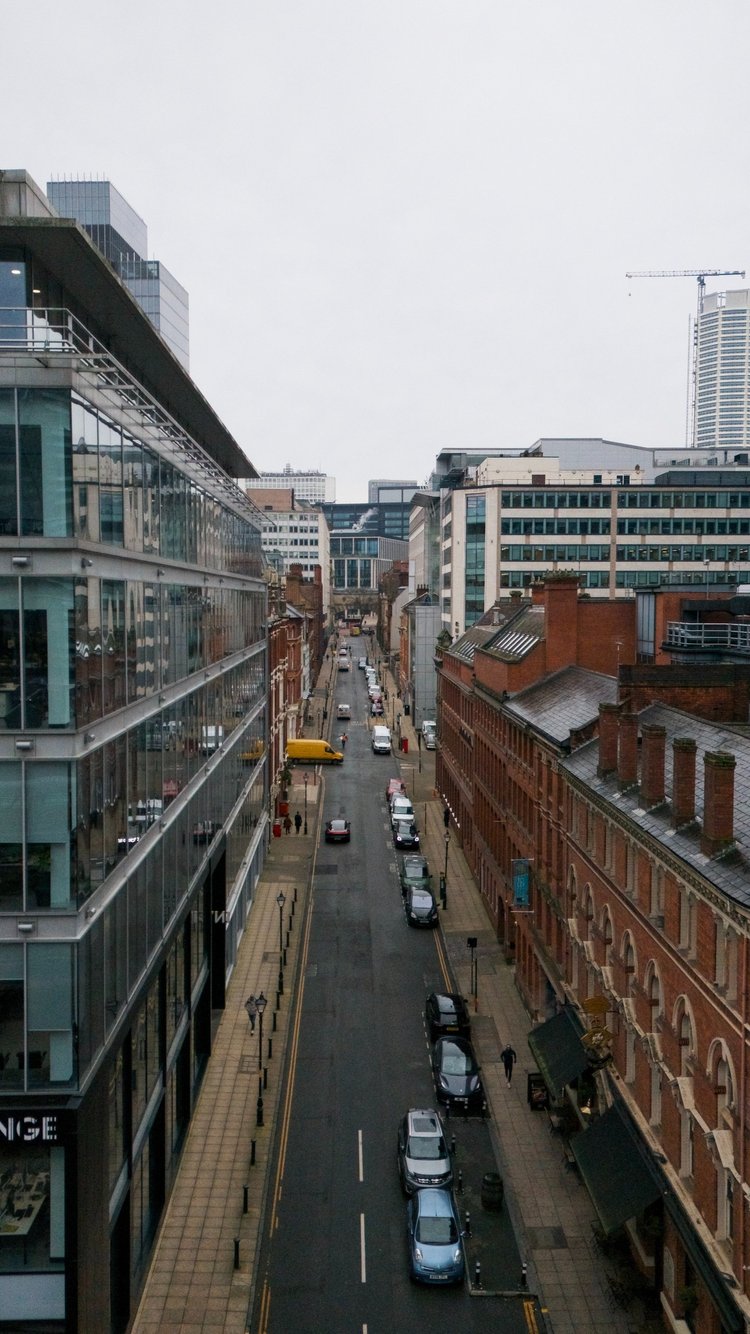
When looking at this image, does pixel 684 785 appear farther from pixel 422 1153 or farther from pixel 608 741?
pixel 422 1153

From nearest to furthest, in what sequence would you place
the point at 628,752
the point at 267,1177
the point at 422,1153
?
the point at 628,752
the point at 422,1153
the point at 267,1177

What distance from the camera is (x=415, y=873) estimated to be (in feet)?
197

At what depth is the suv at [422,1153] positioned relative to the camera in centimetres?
2955

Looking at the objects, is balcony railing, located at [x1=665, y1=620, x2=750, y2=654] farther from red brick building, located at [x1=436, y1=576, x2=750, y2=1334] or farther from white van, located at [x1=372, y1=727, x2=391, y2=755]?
white van, located at [x1=372, y1=727, x2=391, y2=755]

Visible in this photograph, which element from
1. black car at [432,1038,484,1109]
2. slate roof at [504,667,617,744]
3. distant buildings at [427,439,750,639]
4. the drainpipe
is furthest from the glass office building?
distant buildings at [427,439,750,639]

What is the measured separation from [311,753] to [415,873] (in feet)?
132

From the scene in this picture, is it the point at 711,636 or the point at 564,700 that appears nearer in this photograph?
the point at 711,636

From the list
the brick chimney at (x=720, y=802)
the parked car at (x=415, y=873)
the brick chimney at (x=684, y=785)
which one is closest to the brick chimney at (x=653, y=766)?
the brick chimney at (x=684, y=785)

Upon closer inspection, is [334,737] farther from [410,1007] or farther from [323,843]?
[410,1007]

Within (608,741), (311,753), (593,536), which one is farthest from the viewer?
(593,536)

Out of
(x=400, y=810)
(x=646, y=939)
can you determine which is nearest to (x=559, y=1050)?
(x=646, y=939)

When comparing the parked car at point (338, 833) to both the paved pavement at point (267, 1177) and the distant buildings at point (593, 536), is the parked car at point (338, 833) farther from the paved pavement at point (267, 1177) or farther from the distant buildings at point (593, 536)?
the distant buildings at point (593, 536)

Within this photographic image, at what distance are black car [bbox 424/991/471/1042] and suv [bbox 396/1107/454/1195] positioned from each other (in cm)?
670

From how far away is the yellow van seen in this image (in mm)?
98688
